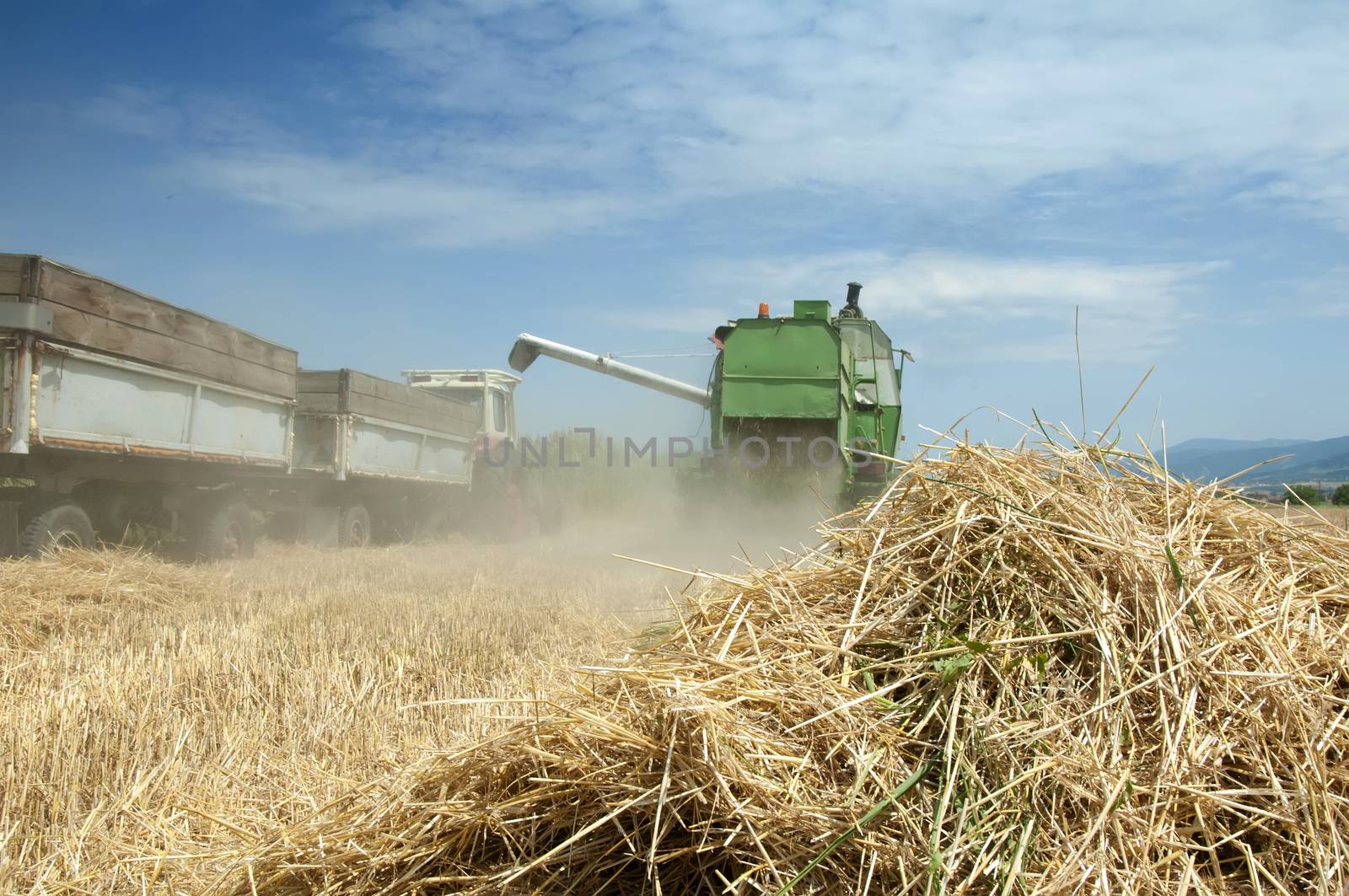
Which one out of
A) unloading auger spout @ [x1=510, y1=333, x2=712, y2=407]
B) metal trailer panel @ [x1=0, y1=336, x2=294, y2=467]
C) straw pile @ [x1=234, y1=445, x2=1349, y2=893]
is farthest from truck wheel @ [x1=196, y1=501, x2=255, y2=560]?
straw pile @ [x1=234, y1=445, x2=1349, y2=893]

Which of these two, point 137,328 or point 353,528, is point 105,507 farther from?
point 353,528

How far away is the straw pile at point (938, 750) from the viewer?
1901mm

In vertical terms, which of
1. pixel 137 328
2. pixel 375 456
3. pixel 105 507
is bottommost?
pixel 105 507

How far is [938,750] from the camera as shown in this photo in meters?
2.06

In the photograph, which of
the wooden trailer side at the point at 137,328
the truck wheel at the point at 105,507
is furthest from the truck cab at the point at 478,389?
the truck wheel at the point at 105,507

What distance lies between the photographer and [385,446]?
13750 millimetres

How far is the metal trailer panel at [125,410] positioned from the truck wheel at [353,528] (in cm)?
231

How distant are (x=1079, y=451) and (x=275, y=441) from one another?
10.0 m

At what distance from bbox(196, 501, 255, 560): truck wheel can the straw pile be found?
8.70 meters

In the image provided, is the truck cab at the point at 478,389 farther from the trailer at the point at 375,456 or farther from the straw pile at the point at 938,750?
the straw pile at the point at 938,750

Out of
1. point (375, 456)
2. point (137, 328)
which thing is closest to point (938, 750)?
point (137, 328)

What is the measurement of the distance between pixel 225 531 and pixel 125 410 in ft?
7.91

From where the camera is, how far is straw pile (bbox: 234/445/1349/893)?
1901mm

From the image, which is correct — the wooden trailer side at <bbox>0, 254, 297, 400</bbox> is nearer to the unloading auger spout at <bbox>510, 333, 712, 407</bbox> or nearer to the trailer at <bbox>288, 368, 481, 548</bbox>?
the trailer at <bbox>288, 368, 481, 548</bbox>
